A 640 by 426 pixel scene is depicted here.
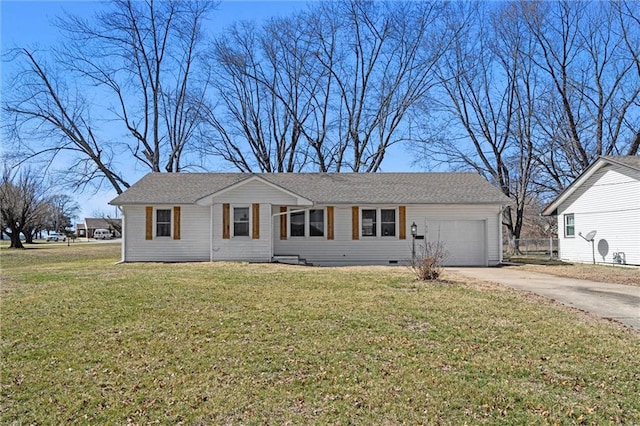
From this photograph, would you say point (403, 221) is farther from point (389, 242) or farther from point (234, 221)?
point (234, 221)

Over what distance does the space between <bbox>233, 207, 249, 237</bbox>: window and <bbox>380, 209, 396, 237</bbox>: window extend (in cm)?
546

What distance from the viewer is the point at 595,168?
20.5 metres

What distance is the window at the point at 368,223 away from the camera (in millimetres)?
19500

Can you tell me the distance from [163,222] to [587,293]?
15.0 m

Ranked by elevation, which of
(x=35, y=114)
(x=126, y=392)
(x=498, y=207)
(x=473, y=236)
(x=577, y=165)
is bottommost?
(x=126, y=392)

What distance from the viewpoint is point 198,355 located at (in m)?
5.75

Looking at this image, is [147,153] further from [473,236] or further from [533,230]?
[533,230]

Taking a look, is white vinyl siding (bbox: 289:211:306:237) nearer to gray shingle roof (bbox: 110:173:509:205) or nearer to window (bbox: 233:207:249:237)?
gray shingle roof (bbox: 110:173:509:205)

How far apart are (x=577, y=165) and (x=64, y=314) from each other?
1199 inches

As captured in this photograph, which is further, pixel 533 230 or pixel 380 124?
pixel 533 230

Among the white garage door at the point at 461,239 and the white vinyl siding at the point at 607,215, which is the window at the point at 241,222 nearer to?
the white garage door at the point at 461,239

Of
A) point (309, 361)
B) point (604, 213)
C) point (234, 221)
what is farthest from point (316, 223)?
point (309, 361)

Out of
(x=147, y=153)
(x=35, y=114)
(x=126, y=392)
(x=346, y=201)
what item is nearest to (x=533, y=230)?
(x=346, y=201)

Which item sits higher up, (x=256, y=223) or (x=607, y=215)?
(x=607, y=215)
